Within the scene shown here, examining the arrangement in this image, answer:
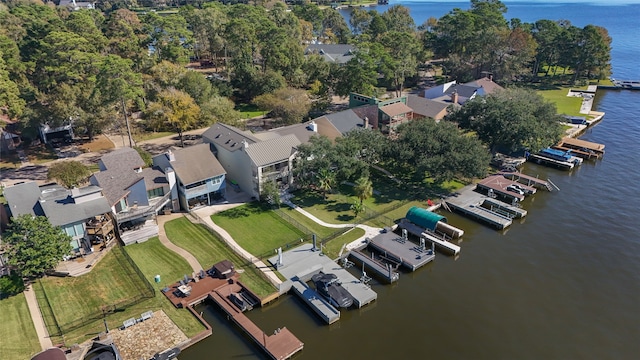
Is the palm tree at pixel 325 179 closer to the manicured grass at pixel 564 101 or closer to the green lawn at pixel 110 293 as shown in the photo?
the green lawn at pixel 110 293

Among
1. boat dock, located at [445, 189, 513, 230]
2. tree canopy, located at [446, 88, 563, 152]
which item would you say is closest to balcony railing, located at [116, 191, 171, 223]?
boat dock, located at [445, 189, 513, 230]

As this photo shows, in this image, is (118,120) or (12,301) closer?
(12,301)

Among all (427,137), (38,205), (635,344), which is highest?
(427,137)

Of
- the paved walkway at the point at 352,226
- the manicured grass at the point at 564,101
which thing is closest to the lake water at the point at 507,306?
the paved walkway at the point at 352,226

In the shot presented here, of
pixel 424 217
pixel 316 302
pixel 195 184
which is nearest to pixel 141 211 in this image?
pixel 195 184

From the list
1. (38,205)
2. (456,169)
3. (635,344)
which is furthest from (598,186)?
(38,205)

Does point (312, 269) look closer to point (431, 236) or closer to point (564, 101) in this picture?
point (431, 236)

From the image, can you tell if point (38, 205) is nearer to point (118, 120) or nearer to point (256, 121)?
point (118, 120)

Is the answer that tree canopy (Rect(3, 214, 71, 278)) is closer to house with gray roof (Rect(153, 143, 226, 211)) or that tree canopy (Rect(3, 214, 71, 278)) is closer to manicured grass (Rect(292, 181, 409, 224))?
house with gray roof (Rect(153, 143, 226, 211))
